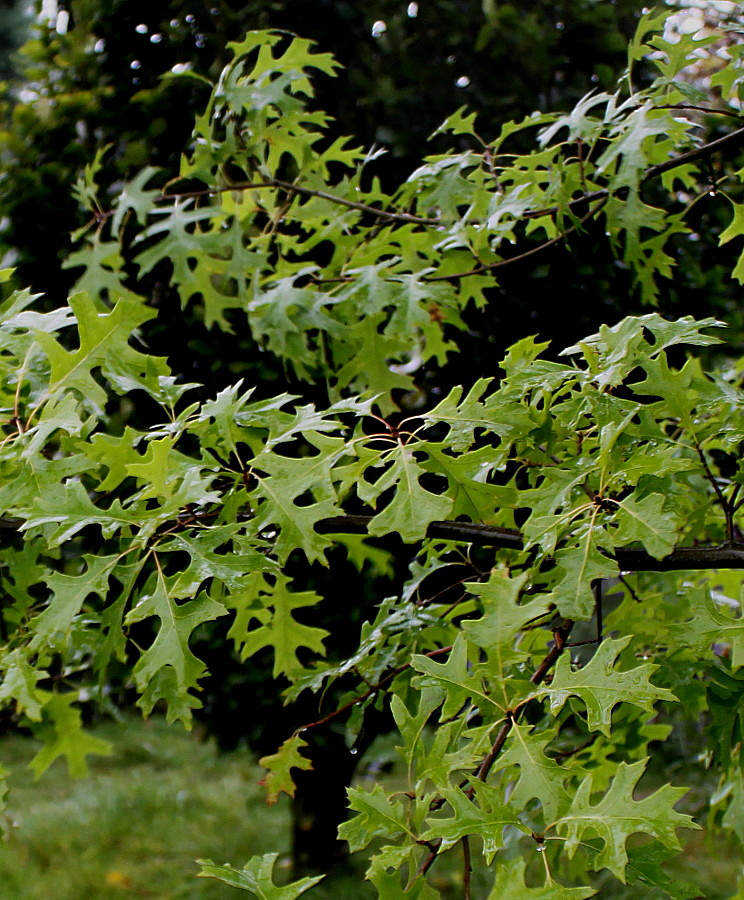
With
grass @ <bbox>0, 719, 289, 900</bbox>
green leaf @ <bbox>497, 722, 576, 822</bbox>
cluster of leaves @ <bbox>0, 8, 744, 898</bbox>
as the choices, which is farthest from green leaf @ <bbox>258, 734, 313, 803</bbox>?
grass @ <bbox>0, 719, 289, 900</bbox>

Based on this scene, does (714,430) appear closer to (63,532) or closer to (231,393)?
(231,393)

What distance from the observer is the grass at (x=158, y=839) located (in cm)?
282

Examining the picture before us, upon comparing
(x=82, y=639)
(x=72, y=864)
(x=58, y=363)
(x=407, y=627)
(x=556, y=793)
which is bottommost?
(x=72, y=864)

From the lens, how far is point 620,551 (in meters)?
0.90

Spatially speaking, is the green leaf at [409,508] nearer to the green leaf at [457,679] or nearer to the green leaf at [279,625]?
the green leaf at [457,679]

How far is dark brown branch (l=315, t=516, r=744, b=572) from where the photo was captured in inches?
33.5

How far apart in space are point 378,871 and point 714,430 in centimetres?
57

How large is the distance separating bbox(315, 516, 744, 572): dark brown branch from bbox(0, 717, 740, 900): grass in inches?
72.7

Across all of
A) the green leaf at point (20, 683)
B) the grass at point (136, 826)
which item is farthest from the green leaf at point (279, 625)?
the grass at point (136, 826)

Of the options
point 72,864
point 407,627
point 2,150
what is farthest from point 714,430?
point 72,864

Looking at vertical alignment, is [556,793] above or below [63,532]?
below

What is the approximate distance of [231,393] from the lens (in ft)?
2.98

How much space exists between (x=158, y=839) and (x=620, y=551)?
113 inches

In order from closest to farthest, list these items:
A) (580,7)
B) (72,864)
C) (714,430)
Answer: (714,430) < (580,7) < (72,864)
